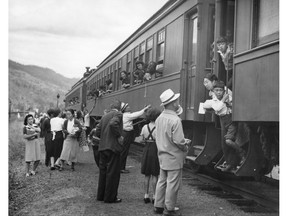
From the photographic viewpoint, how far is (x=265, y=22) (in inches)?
197

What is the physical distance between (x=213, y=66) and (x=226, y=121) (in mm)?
1061

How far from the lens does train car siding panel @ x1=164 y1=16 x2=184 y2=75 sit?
7.70m

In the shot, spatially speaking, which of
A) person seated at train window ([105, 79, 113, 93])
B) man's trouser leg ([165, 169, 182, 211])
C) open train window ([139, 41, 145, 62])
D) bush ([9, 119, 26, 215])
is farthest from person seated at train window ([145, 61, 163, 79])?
person seated at train window ([105, 79, 113, 93])

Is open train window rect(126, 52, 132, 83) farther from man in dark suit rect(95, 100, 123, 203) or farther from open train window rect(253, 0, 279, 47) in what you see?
open train window rect(253, 0, 279, 47)

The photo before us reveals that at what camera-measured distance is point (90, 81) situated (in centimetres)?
2131

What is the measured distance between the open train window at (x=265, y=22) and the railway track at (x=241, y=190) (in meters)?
2.17

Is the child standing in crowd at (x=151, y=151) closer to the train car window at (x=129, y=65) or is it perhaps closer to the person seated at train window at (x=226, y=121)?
the person seated at train window at (x=226, y=121)

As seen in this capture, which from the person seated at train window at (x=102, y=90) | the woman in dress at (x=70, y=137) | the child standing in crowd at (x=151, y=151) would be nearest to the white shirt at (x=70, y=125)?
the woman in dress at (x=70, y=137)

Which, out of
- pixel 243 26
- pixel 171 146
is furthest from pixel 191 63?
pixel 171 146

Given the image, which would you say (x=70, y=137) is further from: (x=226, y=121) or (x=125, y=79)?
(x=226, y=121)

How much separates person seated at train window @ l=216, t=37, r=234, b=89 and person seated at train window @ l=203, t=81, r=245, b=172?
0.57 feet

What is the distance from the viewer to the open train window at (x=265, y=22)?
4734 mm

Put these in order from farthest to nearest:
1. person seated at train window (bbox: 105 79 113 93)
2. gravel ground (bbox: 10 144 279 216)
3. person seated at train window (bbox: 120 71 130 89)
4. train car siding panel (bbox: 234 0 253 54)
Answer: person seated at train window (bbox: 105 79 113 93) → person seated at train window (bbox: 120 71 130 89) → gravel ground (bbox: 10 144 279 216) → train car siding panel (bbox: 234 0 253 54)
